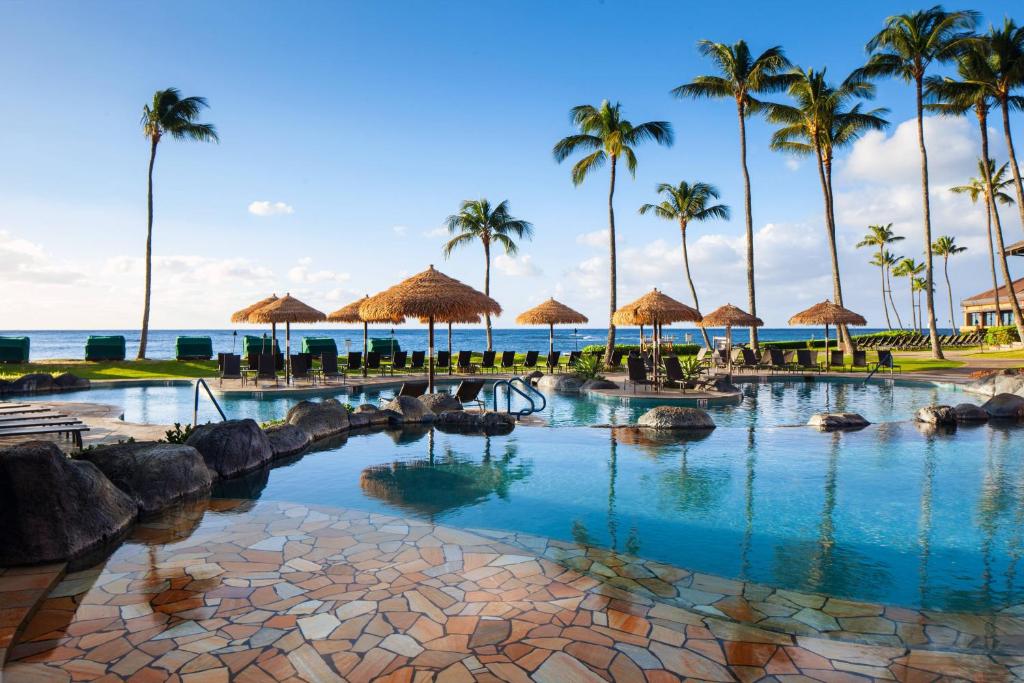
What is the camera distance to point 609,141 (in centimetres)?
2225

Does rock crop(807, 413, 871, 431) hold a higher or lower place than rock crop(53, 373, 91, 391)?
lower

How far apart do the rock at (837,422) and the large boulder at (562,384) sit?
680 cm

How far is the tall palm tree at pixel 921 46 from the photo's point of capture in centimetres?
2241

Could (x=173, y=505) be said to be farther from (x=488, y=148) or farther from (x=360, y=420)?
(x=488, y=148)

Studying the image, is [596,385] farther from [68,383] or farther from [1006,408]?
[68,383]

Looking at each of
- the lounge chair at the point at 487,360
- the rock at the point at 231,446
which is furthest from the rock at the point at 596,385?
the rock at the point at 231,446

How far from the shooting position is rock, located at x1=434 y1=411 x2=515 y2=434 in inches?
430

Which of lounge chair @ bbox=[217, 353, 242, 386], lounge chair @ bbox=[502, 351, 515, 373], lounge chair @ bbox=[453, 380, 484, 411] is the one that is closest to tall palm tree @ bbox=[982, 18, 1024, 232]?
lounge chair @ bbox=[502, 351, 515, 373]

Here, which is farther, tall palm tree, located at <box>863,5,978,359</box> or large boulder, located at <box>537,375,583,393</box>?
tall palm tree, located at <box>863,5,978,359</box>

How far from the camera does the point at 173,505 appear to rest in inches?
237

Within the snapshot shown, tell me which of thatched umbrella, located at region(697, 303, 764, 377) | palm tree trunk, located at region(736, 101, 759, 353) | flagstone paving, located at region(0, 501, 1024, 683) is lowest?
flagstone paving, located at region(0, 501, 1024, 683)

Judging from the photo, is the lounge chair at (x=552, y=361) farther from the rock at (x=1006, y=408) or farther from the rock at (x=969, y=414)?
the rock at (x=1006, y=408)

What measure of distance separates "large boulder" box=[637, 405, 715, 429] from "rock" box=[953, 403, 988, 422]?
4.86 meters

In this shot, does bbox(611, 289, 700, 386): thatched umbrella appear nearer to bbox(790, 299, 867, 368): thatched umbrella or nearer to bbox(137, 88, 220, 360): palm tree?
bbox(790, 299, 867, 368): thatched umbrella
